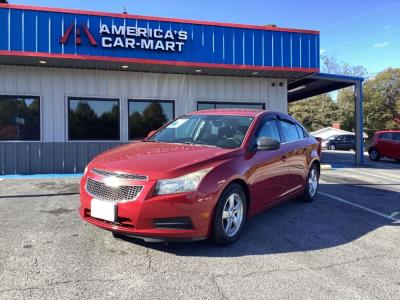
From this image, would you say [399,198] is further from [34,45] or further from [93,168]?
[34,45]

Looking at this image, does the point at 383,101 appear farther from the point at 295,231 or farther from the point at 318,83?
the point at 295,231

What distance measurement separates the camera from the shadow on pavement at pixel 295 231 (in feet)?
14.5

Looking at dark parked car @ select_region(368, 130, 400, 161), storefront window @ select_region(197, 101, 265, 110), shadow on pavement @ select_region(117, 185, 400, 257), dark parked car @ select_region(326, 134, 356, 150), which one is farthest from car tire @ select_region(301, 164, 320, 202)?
dark parked car @ select_region(326, 134, 356, 150)

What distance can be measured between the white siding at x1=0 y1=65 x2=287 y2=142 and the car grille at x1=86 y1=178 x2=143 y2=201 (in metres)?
7.89

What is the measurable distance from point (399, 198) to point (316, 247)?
174 inches

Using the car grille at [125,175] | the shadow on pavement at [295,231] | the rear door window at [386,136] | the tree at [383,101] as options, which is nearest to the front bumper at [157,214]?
the car grille at [125,175]

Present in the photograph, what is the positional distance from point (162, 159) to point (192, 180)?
476 millimetres

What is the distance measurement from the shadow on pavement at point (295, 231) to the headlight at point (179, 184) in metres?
0.80

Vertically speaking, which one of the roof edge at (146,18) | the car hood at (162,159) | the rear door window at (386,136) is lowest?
the car hood at (162,159)

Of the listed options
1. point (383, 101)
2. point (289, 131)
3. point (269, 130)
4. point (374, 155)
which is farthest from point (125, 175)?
point (383, 101)

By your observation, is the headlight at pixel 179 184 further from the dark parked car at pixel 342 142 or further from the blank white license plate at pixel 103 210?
the dark parked car at pixel 342 142

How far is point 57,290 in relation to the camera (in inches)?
131

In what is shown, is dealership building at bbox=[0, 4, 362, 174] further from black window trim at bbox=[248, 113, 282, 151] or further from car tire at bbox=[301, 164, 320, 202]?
black window trim at bbox=[248, 113, 282, 151]

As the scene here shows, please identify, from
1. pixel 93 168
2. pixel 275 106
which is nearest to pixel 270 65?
pixel 275 106
